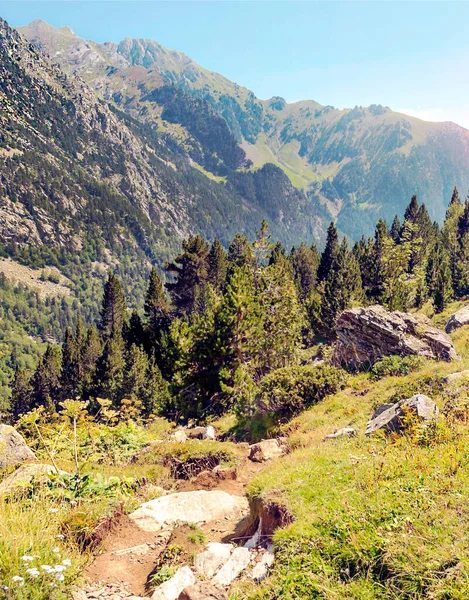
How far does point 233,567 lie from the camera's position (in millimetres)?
6637

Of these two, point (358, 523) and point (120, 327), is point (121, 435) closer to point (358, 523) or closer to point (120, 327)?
point (358, 523)

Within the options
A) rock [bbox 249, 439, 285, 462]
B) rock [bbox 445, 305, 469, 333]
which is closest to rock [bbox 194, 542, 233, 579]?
rock [bbox 249, 439, 285, 462]

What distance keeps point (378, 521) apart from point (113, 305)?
77.0 metres

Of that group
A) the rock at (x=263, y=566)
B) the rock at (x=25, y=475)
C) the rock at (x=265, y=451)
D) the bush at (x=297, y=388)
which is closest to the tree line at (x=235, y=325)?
the bush at (x=297, y=388)

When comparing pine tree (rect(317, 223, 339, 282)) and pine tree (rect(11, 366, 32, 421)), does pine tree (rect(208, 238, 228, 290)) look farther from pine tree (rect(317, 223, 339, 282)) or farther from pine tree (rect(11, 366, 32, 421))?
pine tree (rect(11, 366, 32, 421))

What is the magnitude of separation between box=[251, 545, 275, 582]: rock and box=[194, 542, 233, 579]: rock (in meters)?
0.94

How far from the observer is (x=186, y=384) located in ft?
119

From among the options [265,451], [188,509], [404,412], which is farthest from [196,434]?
[404,412]

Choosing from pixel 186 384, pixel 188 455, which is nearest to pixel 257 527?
pixel 188 455

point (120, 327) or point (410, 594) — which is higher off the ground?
point (410, 594)

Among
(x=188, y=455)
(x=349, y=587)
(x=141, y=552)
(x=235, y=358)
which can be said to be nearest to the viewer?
(x=349, y=587)

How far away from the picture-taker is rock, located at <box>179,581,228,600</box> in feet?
17.8

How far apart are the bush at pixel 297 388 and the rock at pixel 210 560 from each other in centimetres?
1261

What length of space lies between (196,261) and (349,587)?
2416 inches
